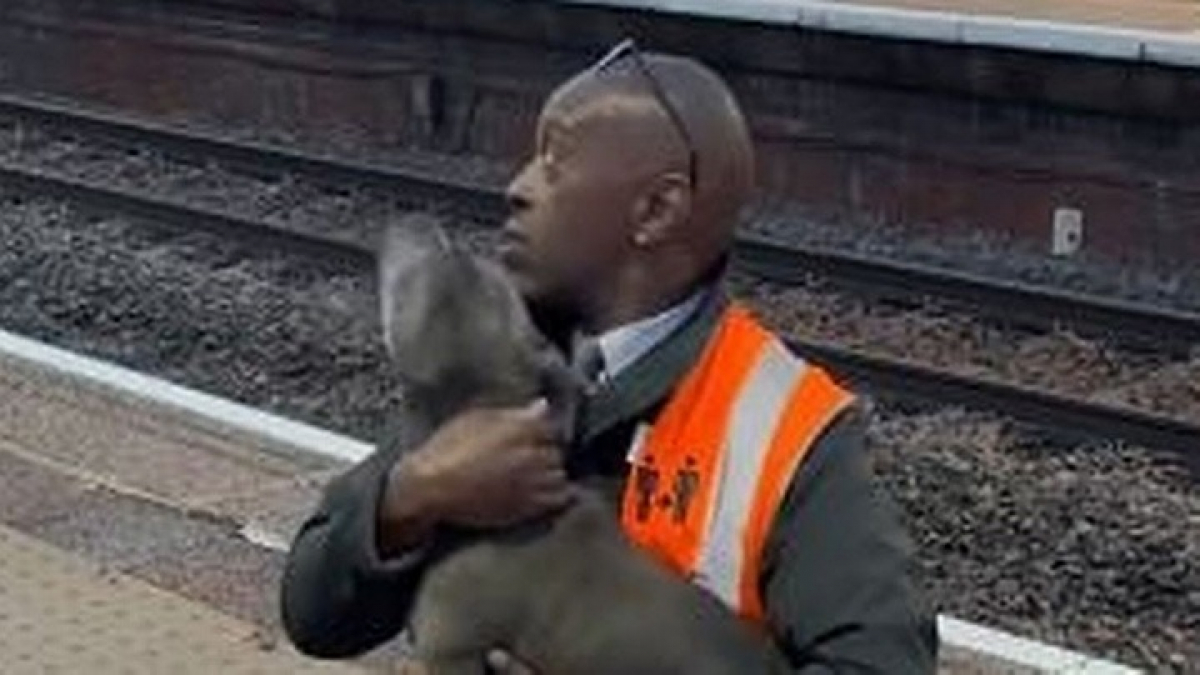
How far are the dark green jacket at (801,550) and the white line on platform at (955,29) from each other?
9337 millimetres

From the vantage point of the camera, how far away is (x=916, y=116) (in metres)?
12.4

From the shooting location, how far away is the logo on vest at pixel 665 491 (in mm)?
2268

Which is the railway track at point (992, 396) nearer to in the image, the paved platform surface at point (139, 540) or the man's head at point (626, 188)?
the paved platform surface at point (139, 540)

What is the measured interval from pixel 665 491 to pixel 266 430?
5.67 meters

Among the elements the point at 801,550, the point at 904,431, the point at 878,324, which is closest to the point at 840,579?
the point at 801,550

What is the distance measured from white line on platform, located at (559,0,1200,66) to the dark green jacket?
9337 mm

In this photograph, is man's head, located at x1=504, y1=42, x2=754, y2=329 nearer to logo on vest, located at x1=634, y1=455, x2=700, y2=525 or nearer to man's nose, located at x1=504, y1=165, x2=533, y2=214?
man's nose, located at x1=504, y1=165, x2=533, y2=214

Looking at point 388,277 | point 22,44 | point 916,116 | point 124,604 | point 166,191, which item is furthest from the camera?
point 22,44

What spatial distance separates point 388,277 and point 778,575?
0.43m

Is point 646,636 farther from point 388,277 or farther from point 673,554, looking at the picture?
point 388,277

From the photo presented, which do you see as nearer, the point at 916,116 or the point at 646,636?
the point at 646,636

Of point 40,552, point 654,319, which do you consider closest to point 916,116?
point 40,552

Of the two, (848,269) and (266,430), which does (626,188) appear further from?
(848,269)

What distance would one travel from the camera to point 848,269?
36.2ft
